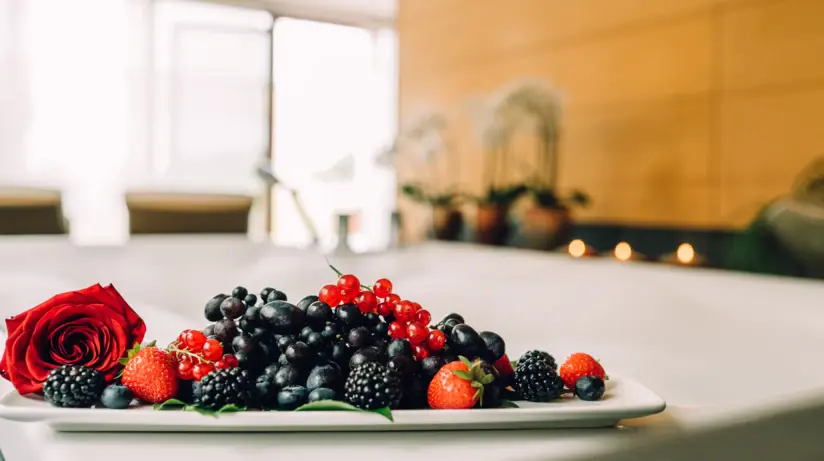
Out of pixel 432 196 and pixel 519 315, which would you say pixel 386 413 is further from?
pixel 432 196

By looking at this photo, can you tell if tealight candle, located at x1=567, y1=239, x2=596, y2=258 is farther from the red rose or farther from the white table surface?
the red rose

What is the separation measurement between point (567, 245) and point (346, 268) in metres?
0.86

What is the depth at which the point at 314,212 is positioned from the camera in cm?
651

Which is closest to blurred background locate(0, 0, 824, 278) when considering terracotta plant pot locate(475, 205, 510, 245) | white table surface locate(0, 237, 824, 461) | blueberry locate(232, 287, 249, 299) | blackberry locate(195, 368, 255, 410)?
terracotta plant pot locate(475, 205, 510, 245)

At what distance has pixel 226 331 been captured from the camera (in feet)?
1.86

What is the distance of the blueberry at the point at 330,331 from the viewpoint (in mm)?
565

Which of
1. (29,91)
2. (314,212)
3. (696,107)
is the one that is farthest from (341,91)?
(696,107)

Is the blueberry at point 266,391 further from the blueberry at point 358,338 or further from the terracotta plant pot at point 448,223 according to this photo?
the terracotta plant pot at point 448,223

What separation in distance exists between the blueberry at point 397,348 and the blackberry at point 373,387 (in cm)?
3

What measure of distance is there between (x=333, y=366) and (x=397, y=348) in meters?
0.05

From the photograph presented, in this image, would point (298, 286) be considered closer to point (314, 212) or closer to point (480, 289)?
point (480, 289)

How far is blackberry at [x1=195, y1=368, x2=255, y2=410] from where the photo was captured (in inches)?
20.2

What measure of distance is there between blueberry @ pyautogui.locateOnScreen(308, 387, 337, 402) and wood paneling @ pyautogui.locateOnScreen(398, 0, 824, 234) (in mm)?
2025

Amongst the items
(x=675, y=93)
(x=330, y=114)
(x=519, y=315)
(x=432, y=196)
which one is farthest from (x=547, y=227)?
(x=330, y=114)
